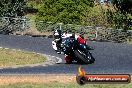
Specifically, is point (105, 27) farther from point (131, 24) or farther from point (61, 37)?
point (61, 37)

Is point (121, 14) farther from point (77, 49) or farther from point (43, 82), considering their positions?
point (43, 82)

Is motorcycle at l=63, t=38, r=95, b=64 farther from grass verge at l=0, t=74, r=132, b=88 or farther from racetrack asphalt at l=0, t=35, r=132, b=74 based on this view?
grass verge at l=0, t=74, r=132, b=88

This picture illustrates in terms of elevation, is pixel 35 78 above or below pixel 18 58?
above

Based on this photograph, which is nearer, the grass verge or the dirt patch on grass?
the grass verge

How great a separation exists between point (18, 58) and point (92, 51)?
566 centimetres

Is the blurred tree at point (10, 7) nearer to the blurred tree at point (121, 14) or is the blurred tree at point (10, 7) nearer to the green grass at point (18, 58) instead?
the blurred tree at point (121, 14)

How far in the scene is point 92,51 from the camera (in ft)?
94.9

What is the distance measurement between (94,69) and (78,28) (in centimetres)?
1768

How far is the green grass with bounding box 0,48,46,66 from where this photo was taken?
23.5 meters

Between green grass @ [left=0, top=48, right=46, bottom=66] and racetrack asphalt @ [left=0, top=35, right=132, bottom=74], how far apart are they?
128 centimetres

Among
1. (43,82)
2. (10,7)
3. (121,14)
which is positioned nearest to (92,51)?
(121,14)

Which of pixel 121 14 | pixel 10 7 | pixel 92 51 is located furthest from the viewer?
pixel 10 7

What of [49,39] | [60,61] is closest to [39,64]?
[60,61]

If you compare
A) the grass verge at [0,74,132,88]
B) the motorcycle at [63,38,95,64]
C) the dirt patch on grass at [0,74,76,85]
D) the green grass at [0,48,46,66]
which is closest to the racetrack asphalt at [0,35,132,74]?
the motorcycle at [63,38,95,64]
